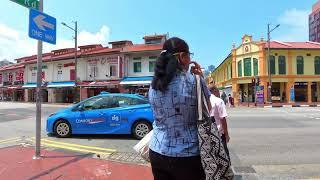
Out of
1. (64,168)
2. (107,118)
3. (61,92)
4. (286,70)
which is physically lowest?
(64,168)

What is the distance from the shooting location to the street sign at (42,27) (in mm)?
6738

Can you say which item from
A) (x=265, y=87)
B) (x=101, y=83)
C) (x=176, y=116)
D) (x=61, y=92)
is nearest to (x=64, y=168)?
(x=176, y=116)

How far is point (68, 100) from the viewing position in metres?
47.9

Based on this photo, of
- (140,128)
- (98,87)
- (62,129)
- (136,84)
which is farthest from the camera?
(98,87)

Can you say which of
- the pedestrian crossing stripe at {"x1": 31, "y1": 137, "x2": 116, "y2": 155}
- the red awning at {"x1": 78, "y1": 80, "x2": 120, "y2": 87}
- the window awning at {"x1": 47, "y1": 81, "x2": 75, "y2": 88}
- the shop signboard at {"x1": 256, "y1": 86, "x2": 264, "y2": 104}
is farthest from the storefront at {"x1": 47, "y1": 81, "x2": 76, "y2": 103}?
the pedestrian crossing stripe at {"x1": 31, "y1": 137, "x2": 116, "y2": 155}

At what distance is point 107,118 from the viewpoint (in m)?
10.8

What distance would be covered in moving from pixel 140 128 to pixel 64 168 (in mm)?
4222

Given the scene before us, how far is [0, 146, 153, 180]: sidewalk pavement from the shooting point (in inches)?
244

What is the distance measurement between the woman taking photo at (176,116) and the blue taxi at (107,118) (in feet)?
26.7

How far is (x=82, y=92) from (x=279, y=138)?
36.1m

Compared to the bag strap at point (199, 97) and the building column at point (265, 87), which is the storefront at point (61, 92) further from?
the bag strap at point (199, 97)

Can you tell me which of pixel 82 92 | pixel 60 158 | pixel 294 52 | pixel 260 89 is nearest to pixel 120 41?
pixel 82 92

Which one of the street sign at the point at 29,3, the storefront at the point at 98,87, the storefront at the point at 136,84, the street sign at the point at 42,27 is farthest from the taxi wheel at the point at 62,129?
the storefront at the point at 98,87

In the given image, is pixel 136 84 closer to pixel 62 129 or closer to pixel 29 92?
pixel 29 92
